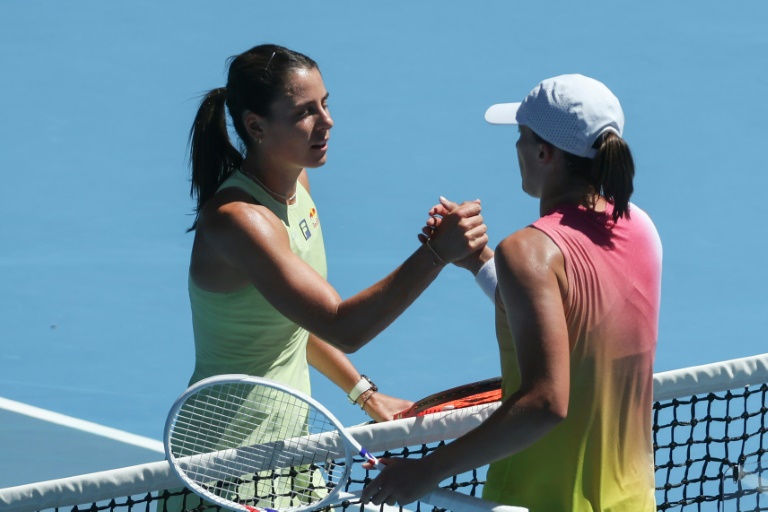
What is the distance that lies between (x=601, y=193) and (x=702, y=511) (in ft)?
9.79

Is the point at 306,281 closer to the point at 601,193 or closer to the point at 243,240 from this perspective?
the point at 243,240

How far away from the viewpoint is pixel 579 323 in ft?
8.08

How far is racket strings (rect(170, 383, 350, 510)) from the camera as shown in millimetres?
2953

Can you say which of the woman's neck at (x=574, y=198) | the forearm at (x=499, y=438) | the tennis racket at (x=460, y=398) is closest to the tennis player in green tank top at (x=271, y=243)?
the tennis racket at (x=460, y=398)

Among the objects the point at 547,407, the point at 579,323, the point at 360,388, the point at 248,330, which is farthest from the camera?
the point at 360,388

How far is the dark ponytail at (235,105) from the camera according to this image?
3.34m

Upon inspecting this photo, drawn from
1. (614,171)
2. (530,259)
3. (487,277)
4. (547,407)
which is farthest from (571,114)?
(487,277)

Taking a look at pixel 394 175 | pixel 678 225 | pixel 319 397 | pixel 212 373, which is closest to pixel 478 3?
pixel 394 175

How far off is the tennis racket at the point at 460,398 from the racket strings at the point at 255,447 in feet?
0.79

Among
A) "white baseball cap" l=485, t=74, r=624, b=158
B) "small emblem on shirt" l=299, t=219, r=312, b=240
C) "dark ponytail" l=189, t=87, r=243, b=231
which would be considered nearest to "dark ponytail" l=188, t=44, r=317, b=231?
"dark ponytail" l=189, t=87, r=243, b=231

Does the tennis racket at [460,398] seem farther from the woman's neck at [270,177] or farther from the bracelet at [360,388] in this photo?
the woman's neck at [270,177]

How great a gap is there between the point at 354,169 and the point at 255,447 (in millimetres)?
5667

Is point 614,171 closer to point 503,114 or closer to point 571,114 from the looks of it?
point 571,114

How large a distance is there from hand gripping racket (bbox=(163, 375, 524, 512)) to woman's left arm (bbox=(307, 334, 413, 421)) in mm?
521
